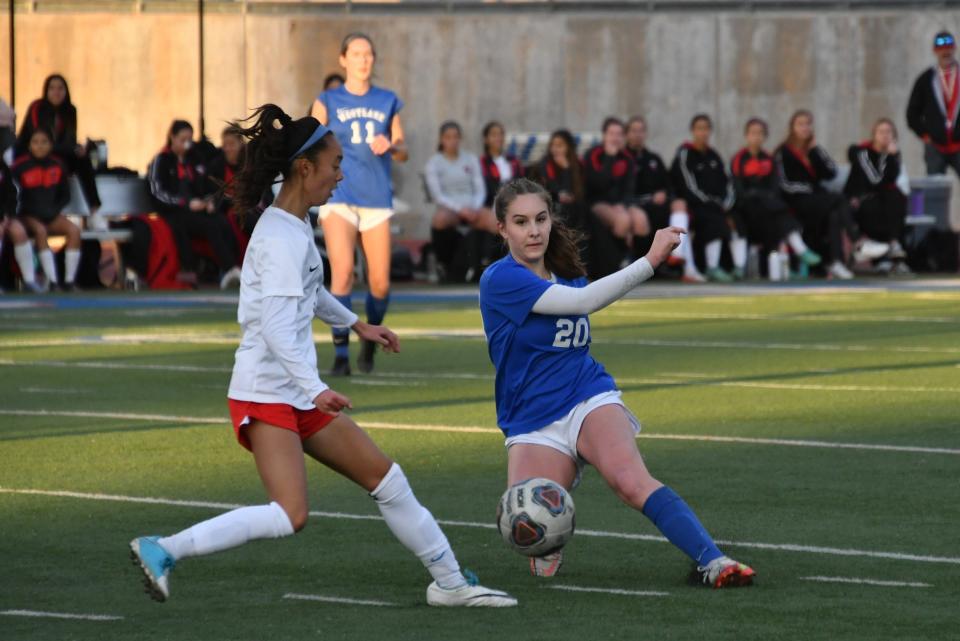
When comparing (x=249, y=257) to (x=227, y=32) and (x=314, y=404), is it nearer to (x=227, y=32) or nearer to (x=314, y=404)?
(x=314, y=404)

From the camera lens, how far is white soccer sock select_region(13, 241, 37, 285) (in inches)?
904

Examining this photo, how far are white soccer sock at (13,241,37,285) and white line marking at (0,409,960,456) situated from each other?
10.9m

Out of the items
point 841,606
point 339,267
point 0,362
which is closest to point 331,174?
point 841,606

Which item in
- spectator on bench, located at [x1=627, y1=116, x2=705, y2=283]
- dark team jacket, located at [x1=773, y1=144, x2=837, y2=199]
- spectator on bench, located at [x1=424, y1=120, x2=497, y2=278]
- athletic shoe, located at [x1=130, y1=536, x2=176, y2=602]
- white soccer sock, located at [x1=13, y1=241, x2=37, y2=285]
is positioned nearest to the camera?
athletic shoe, located at [x1=130, y1=536, x2=176, y2=602]

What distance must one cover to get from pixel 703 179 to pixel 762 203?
33.1 inches

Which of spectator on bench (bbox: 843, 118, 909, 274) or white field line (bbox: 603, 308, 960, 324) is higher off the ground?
spectator on bench (bbox: 843, 118, 909, 274)

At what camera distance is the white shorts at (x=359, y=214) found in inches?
547

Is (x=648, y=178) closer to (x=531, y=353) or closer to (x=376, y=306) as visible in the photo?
(x=376, y=306)

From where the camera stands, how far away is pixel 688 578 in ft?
22.6

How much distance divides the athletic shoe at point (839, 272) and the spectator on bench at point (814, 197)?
0.02 meters

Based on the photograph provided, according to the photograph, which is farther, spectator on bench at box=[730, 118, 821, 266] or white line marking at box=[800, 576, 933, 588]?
spectator on bench at box=[730, 118, 821, 266]

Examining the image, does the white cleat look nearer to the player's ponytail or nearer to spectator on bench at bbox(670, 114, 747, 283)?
the player's ponytail

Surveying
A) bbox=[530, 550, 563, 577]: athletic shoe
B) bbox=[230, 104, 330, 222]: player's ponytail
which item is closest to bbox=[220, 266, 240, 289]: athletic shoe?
bbox=[530, 550, 563, 577]: athletic shoe

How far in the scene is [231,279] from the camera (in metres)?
24.2
